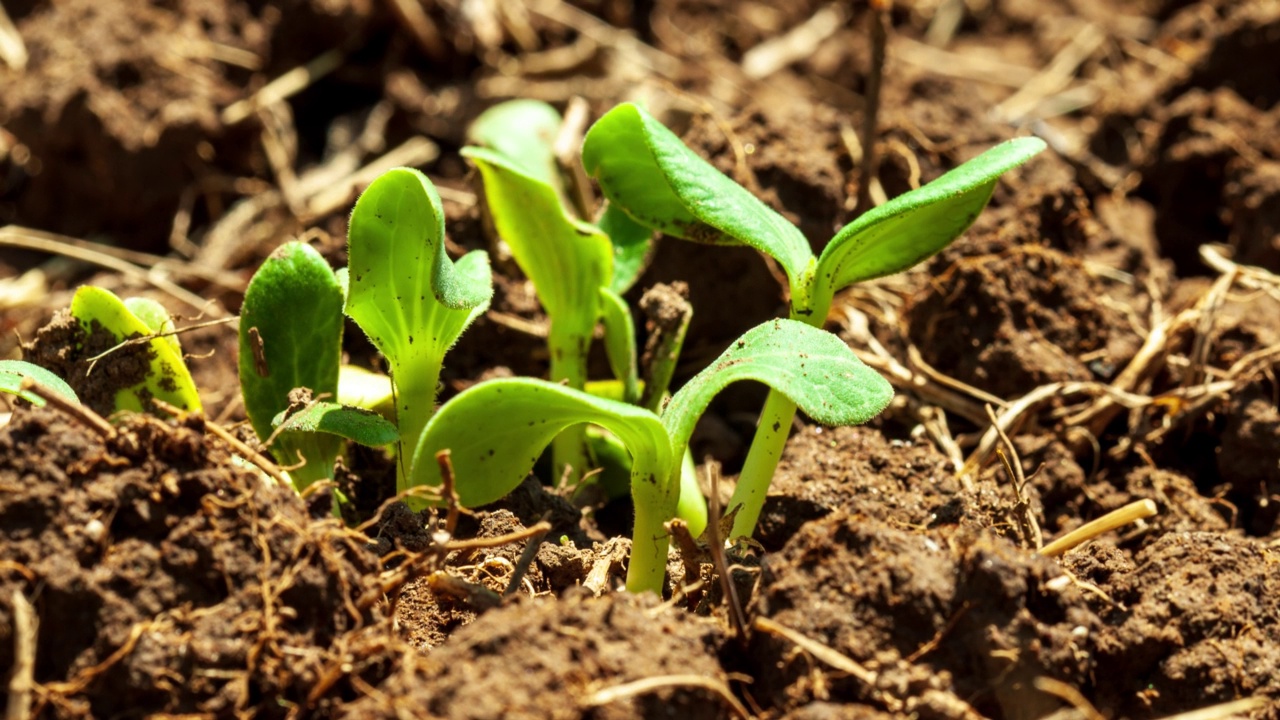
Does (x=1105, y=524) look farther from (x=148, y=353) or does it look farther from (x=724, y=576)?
(x=148, y=353)

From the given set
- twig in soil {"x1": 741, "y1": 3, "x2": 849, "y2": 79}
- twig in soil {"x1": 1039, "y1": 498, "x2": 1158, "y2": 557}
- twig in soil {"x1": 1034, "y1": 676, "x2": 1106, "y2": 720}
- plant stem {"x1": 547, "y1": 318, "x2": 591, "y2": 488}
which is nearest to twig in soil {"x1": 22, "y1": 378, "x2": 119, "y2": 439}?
plant stem {"x1": 547, "y1": 318, "x2": 591, "y2": 488}

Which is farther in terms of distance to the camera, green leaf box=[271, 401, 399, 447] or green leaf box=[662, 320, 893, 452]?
green leaf box=[271, 401, 399, 447]

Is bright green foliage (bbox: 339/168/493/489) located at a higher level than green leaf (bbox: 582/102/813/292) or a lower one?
lower

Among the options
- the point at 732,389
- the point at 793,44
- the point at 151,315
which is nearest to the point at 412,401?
the point at 151,315

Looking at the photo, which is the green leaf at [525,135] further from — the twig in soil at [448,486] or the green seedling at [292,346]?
the twig in soil at [448,486]

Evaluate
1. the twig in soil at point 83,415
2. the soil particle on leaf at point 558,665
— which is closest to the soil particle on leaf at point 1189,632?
the soil particle on leaf at point 558,665

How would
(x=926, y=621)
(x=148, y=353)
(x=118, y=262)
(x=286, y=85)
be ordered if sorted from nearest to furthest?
(x=926, y=621) < (x=148, y=353) < (x=118, y=262) < (x=286, y=85)

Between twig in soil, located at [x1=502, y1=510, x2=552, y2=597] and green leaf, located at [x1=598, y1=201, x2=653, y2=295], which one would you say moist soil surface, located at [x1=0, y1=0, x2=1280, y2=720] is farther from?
green leaf, located at [x1=598, y1=201, x2=653, y2=295]
